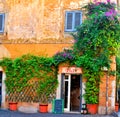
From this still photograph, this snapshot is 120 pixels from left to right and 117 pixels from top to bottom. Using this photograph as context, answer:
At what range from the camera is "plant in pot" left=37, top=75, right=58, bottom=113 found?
2070 cm

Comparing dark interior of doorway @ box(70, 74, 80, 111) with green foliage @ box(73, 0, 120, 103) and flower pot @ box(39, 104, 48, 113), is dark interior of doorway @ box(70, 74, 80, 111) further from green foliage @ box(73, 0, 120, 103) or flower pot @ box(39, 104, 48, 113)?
flower pot @ box(39, 104, 48, 113)

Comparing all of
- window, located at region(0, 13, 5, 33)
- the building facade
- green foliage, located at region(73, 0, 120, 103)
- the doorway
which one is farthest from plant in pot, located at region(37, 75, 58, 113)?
window, located at region(0, 13, 5, 33)

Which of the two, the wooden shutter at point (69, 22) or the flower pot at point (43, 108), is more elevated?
the wooden shutter at point (69, 22)

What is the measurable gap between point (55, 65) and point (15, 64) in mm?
2423

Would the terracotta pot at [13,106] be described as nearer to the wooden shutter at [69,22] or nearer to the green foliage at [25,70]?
the green foliage at [25,70]

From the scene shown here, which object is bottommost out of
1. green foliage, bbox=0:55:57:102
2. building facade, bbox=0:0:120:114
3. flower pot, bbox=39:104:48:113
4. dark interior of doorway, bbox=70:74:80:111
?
flower pot, bbox=39:104:48:113

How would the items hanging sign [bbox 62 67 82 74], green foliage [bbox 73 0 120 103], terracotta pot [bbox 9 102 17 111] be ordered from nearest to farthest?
1. green foliage [bbox 73 0 120 103]
2. hanging sign [bbox 62 67 82 74]
3. terracotta pot [bbox 9 102 17 111]

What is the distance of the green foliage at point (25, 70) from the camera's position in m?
20.9

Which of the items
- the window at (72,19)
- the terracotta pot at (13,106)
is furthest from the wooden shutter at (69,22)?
the terracotta pot at (13,106)

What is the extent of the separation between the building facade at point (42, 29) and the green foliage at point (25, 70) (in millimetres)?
397

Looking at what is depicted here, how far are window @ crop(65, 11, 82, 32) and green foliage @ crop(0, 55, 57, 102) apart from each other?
7.51 ft

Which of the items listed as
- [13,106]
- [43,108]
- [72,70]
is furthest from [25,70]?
[72,70]

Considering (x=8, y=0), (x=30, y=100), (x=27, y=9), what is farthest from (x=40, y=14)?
(x=30, y=100)

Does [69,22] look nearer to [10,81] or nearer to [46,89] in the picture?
[46,89]
